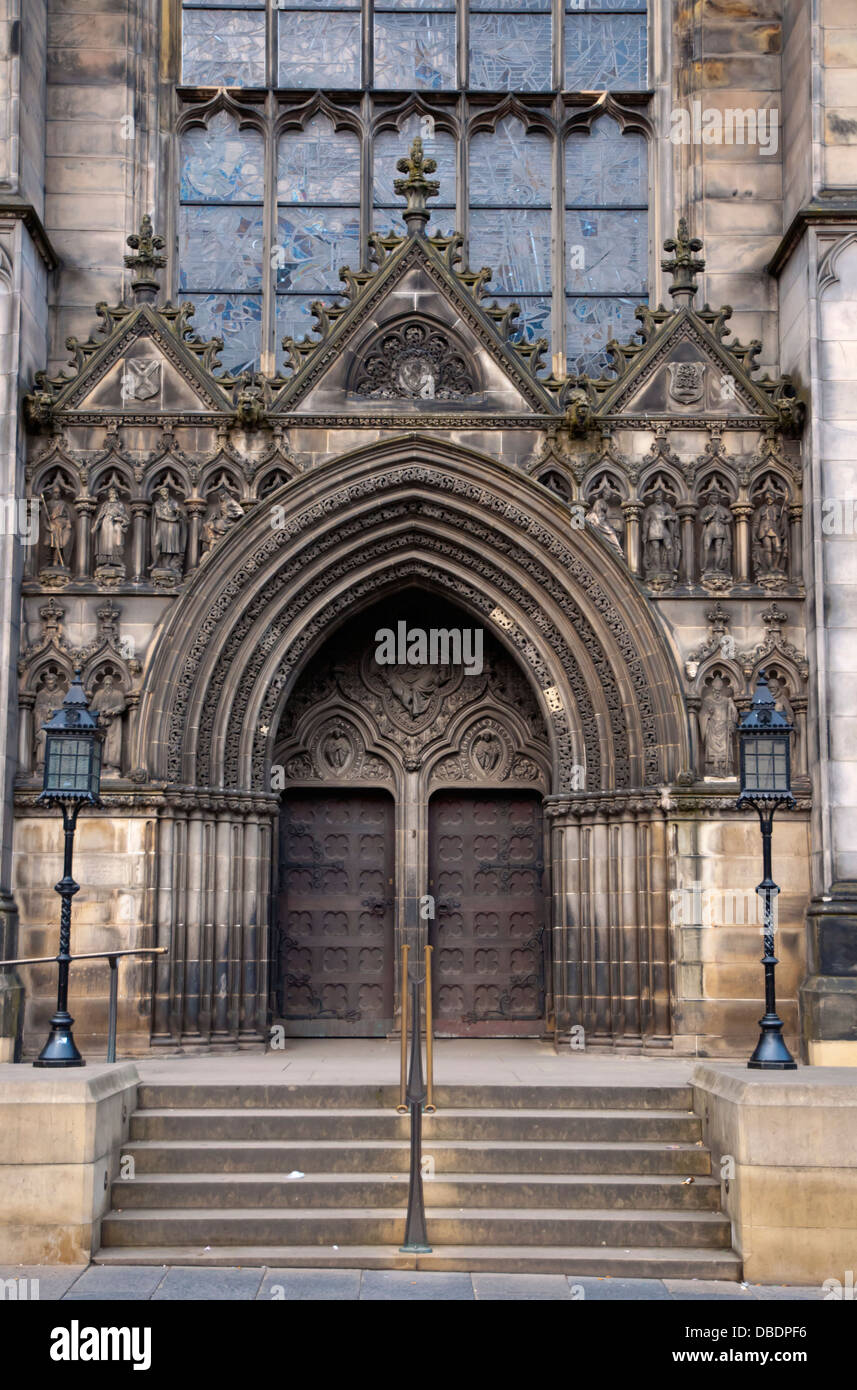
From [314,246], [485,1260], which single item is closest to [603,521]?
[314,246]

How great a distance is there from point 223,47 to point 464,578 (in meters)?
7.00

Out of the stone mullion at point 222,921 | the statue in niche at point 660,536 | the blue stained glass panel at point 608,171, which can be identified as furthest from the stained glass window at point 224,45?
the stone mullion at point 222,921

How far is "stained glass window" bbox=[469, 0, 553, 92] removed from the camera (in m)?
17.7

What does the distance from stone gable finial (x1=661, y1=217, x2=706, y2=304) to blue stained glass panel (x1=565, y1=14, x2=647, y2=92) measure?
9.31 ft

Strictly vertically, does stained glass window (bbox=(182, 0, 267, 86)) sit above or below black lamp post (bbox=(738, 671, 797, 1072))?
above

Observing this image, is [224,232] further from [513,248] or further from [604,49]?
[604,49]

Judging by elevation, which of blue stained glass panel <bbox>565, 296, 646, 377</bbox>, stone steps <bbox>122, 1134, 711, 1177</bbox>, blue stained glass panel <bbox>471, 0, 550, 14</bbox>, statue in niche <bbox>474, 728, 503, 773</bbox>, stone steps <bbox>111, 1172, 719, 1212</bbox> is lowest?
stone steps <bbox>111, 1172, 719, 1212</bbox>

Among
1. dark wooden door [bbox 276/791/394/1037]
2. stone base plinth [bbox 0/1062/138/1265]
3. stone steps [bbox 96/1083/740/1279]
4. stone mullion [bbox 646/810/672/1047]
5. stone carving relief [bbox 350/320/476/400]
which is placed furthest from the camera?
dark wooden door [bbox 276/791/394/1037]

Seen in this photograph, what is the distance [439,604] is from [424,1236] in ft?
27.6

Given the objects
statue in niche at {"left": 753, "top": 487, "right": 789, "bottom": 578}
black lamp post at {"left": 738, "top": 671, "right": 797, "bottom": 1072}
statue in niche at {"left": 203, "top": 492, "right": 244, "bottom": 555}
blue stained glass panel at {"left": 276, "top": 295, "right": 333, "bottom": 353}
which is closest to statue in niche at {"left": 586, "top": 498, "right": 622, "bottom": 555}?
statue in niche at {"left": 753, "top": 487, "right": 789, "bottom": 578}

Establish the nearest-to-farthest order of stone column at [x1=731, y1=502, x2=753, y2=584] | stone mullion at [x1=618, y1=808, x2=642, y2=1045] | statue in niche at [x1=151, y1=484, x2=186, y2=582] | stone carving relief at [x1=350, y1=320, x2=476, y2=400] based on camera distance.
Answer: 1. stone mullion at [x1=618, y1=808, x2=642, y2=1045]
2. statue in niche at [x1=151, y1=484, x2=186, y2=582]
3. stone column at [x1=731, y1=502, x2=753, y2=584]
4. stone carving relief at [x1=350, y1=320, x2=476, y2=400]

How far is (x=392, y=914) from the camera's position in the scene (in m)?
16.6

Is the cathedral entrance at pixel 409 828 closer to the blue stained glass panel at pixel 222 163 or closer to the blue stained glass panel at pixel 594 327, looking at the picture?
the blue stained glass panel at pixel 594 327

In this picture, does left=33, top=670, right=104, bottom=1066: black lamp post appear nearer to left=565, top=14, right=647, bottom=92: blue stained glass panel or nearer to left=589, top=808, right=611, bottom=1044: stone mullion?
left=589, top=808, right=611, bottom=1044: stone mullion
